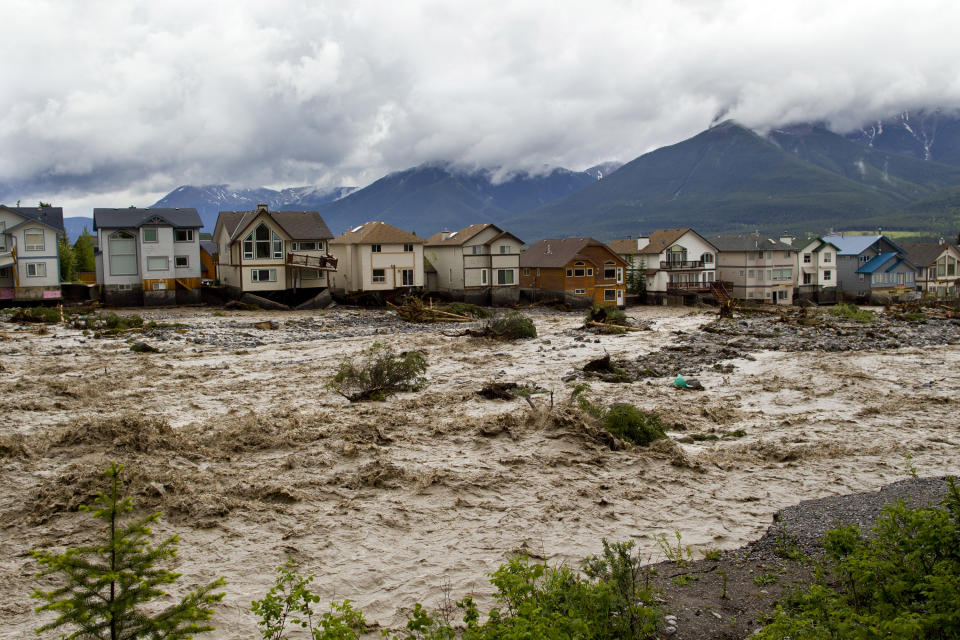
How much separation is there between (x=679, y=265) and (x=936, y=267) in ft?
100

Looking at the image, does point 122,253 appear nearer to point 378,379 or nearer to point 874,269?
point 378,379

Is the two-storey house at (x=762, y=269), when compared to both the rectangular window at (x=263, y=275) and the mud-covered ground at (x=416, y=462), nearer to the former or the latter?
the rectangular window at (x=263, y=275)

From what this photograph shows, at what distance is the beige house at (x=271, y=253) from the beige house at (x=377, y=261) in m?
1.72

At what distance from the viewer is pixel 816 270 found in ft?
236

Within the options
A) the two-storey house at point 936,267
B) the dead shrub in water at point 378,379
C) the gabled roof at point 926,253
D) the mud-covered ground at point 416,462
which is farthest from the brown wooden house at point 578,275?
the dead shrub in water at point 378,379

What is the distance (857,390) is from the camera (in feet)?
69.6

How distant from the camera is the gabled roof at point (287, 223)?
52406 millimetres

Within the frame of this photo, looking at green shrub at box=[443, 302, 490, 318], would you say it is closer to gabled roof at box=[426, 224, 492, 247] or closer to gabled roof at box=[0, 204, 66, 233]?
gabled roof at box=[426, 224, 492, 247]

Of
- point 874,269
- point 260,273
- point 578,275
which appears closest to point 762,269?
point 874,269

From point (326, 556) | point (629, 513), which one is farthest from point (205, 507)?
point (629, 513)

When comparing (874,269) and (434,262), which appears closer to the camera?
(434,262)

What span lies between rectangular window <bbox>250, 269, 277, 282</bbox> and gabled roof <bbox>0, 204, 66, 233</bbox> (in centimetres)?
1397

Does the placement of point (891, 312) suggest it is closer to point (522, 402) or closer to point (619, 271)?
point (619, 271)

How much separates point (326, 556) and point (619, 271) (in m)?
54.5
